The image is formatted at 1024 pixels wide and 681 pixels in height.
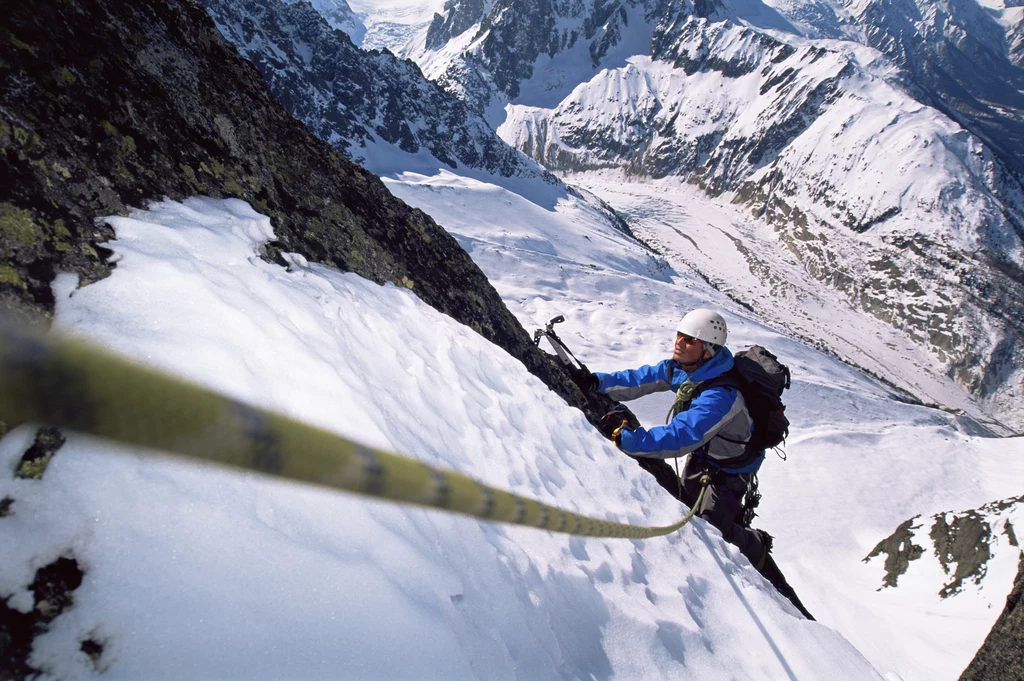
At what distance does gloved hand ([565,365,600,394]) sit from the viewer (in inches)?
286

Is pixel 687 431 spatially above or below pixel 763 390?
below

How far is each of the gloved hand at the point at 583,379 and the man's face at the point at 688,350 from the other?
1709 mm

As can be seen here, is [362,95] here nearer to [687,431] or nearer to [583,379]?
[583,379]

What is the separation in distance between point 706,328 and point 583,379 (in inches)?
99.2

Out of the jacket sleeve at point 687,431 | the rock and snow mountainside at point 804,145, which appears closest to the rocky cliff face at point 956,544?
the jacket sleeve at point 687,431

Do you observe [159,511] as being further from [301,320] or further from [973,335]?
[973,335]

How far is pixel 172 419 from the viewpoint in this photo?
649 millimetres

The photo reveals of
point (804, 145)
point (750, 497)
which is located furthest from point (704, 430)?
point (804, 145)

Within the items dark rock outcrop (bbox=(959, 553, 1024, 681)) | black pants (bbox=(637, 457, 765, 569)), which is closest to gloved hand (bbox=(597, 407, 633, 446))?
black pants (bbox=(637, 457, 765, 569))

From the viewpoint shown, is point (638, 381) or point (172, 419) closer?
point (172, 419)

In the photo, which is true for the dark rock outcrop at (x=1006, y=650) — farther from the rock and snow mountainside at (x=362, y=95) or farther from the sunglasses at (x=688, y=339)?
the rock and snow mountainside at (x=362, y=95)

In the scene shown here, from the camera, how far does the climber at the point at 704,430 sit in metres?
5.01

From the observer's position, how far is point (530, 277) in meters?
33.3

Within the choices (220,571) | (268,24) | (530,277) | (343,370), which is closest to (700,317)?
(343,370)
